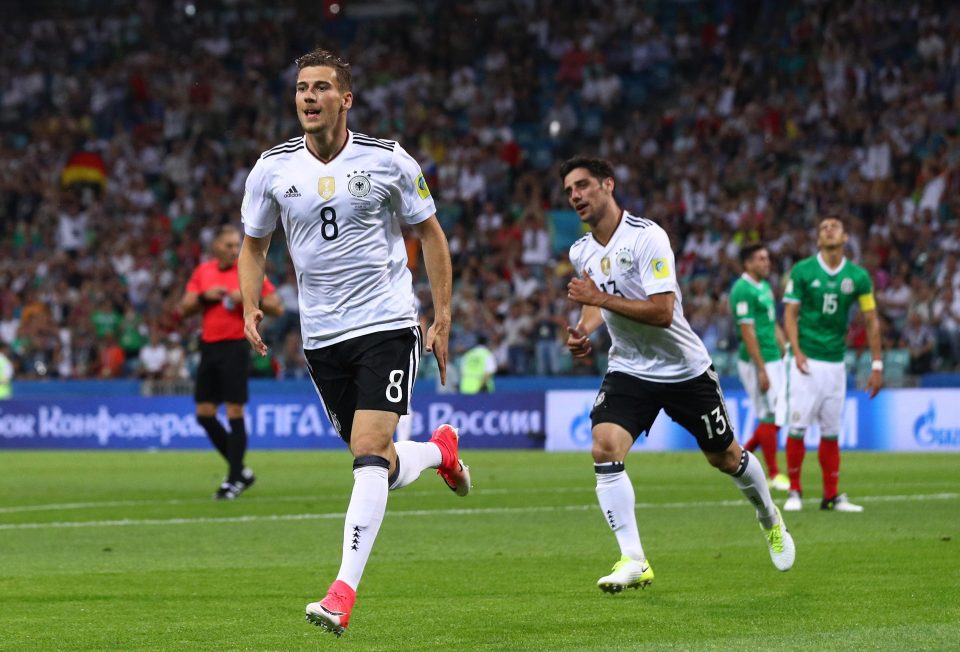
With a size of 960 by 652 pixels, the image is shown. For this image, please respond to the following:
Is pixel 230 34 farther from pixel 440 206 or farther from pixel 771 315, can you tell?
pixel 771 315

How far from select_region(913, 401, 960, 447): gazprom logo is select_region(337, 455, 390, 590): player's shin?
17580 millimetres

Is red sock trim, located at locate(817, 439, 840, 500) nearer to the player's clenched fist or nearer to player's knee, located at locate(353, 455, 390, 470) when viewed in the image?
the player's clenched fist

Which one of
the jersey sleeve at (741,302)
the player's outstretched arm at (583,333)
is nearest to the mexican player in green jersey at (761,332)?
the jersey sleeve at (741,302)

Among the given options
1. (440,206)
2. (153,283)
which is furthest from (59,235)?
(440,206)

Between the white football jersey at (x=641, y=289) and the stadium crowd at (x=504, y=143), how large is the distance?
15851 mm

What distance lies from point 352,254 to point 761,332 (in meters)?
9.97

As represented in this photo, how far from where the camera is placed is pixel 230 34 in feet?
130

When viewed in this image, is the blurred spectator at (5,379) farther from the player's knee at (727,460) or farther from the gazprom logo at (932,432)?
the player's knee at (727,460)

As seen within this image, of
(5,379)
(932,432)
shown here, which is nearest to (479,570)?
(932,432)

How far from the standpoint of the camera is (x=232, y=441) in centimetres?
1543

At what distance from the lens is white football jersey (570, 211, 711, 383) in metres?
8.91

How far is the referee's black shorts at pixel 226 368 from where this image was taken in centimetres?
1543

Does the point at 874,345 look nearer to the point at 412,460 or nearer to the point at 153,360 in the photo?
the point at 412,460

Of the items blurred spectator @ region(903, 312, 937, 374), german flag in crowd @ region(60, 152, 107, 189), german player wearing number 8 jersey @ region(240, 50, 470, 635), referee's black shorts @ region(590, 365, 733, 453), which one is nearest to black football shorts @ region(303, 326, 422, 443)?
german player wearing number 8 jersey @ region(240, 50, 470, 635)
